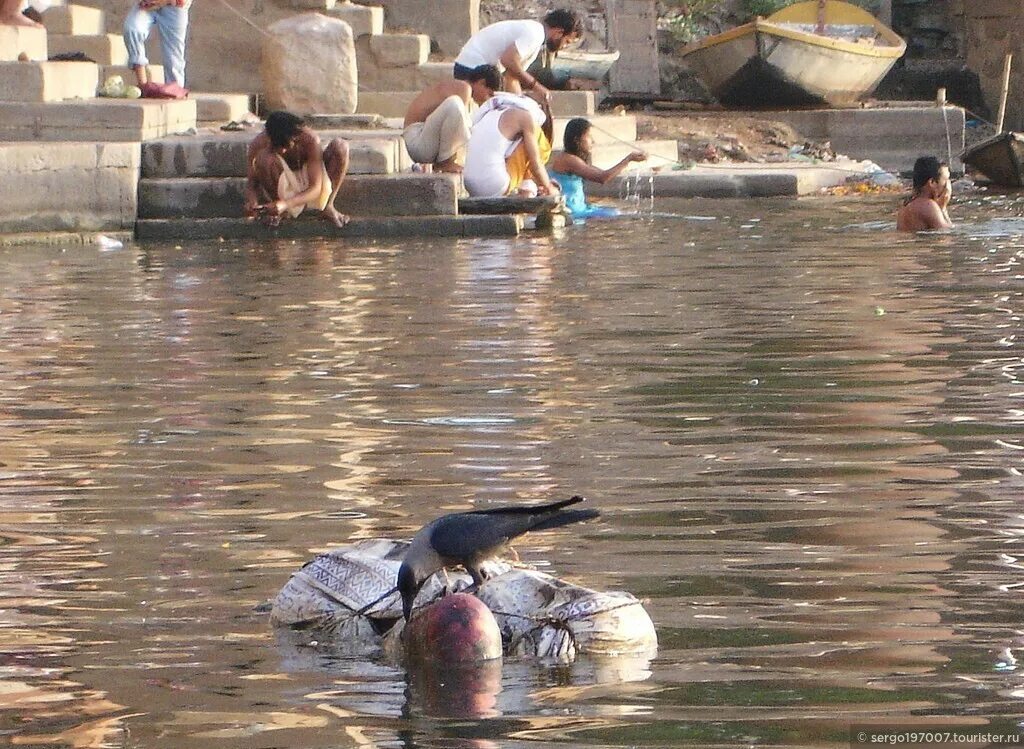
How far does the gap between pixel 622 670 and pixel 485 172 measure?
10485 millimetres

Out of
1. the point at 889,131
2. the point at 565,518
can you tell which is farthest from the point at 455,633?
the point at 889,131

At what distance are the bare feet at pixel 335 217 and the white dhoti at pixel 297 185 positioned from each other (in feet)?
0.34

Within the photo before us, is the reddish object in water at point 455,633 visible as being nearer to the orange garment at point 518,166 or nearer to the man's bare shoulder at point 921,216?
the man's bare shoulder at point 921,216

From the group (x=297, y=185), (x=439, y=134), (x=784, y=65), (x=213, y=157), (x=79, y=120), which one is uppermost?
(x=784, y=65)

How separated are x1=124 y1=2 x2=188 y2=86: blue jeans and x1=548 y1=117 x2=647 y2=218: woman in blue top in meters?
3.03

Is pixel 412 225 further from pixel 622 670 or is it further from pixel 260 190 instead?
pixel 622 670

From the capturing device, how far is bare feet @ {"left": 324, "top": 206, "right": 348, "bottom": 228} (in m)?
13.5

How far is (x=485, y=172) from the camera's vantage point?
45.7 feet

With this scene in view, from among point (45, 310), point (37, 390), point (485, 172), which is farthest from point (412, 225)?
point (37, 390)

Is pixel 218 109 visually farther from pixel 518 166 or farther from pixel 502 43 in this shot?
pixel 518 166

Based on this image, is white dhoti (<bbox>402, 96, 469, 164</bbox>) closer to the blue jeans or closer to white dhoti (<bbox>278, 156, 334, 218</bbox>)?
white dhoti (<bbox>278, 156, 334, 218</bbox>)

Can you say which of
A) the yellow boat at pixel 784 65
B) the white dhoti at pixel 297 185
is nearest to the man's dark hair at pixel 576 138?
the white dhoti at pixel 297 185

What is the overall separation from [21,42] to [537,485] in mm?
10190

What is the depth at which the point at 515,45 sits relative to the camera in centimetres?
1453
